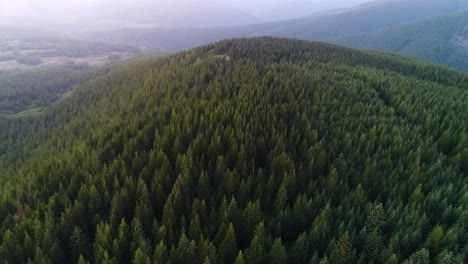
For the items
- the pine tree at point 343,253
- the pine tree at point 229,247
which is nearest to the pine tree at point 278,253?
the pine tree at point 229,247

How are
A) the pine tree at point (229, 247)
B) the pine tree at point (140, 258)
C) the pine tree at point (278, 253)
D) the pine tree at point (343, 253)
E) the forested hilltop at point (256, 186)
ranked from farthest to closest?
the forested hilltop at point (256, 186)
the pine tree at point (229, 247)
the pine tree at point (278, 253)
the pine tree at point (343, 253)
the pine tree at point (140, 258)

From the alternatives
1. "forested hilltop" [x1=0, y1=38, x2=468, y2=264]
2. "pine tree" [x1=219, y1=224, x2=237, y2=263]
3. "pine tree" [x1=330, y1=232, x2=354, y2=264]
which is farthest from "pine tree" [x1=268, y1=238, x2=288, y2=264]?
"pine tree" [x1=330, y1=232, x2=354, y2=264]

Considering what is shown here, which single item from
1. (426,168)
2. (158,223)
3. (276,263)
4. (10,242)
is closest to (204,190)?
(158,223)

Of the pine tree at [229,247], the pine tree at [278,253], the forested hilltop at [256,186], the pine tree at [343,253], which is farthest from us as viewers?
the forested hilltop at [256,186]

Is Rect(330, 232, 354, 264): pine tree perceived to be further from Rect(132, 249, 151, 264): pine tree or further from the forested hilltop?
Rect(132, 249, 151, 264): pine tree

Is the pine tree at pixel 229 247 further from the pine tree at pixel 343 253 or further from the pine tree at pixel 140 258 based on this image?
the pine tree at pixel 343 253

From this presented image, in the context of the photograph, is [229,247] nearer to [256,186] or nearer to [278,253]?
[278,253]

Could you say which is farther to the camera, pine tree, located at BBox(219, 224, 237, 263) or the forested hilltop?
the forested hilltop

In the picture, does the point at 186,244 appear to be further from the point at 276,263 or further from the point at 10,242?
the point at 10,242
